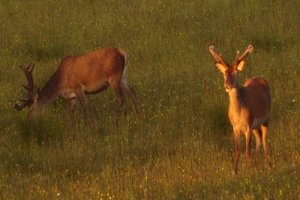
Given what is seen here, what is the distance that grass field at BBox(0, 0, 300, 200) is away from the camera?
9414mm

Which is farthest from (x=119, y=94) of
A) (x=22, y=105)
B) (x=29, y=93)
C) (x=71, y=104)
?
(x=22, y=105)

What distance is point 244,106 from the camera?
10117 millimetres

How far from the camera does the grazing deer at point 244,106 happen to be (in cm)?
977

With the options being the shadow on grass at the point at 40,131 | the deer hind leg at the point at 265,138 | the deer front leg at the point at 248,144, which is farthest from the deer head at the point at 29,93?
the deer front leg at the point at 248,144

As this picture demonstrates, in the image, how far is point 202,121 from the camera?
40.6 ft

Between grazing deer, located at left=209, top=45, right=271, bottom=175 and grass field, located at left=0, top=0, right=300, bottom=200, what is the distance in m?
0.29

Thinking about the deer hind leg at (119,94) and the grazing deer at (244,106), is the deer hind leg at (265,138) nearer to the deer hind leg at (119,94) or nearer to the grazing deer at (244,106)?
the grazing deer at (244,106)

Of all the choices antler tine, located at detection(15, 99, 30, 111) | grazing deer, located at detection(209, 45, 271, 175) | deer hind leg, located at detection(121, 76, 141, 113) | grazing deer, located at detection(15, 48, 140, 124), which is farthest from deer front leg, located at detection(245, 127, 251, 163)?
antler tine, located at detection(15, 99, 30, 111)

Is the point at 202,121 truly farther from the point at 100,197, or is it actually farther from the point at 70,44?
the point at 70,44

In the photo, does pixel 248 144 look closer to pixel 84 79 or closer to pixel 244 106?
pixel 244 106

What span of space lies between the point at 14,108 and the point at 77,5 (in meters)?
9.84

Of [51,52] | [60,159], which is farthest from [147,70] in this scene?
[60,159]

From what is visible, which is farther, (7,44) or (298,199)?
(7,44)

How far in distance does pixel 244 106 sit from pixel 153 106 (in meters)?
4.08
